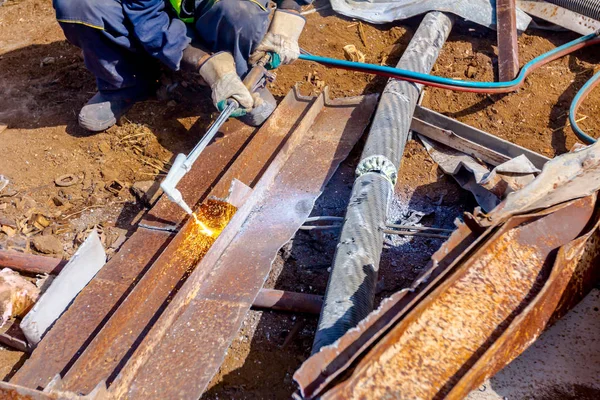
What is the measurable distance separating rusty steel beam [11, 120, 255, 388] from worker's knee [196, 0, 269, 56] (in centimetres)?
70

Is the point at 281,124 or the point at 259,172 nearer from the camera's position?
the point at 259,172

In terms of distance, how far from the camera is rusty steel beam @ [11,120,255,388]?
→ 2.61 metres

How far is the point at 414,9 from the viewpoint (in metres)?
5.07

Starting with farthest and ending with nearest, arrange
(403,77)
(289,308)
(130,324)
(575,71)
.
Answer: (575,71) → (403,77) → (289,308) → (130,324)

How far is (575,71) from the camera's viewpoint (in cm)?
457

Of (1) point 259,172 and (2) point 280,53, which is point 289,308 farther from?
(2) point 280,53

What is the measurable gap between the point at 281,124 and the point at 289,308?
5.02 ft

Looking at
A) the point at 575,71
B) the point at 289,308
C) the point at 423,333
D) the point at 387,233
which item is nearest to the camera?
the point at 423,333

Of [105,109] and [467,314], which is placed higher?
[467,314]

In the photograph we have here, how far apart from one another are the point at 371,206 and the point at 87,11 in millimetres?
2295

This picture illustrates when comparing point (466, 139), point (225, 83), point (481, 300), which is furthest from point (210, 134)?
point (481, 300)

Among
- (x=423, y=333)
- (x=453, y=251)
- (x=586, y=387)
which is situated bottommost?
(x=586, y=387)

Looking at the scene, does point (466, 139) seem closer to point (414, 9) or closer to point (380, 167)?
point (380, 167)

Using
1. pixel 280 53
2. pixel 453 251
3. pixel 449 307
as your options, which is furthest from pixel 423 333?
pixel 280 53
